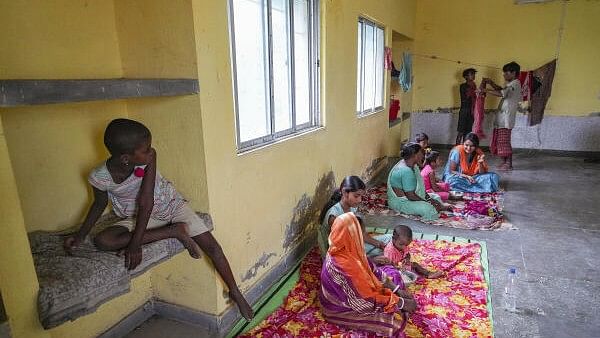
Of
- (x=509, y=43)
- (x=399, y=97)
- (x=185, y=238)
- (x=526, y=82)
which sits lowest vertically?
(x=185, y=238)

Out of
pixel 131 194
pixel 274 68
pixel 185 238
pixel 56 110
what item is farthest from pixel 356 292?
pixel 56 110

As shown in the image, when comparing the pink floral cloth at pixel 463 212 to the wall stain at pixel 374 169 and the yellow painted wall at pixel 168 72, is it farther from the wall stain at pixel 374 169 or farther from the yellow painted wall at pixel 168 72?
the yellow painted wall at pixel 168 72

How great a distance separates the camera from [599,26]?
731cm

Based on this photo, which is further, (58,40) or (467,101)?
(467,101)

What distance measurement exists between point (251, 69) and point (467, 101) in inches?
246

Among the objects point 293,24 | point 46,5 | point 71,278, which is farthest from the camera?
point 293,24

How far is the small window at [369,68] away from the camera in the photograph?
16.9 ft

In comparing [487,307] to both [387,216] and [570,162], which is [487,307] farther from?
[570,162]

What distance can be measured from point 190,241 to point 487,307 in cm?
219

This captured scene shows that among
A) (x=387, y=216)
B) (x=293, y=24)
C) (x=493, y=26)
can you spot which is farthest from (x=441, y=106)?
(x=293, y=24)

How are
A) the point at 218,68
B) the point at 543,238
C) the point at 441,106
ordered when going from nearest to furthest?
the point at 218,68 → the point at 543,238 → the point at 441,106

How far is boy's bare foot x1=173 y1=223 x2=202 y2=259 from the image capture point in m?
2.07

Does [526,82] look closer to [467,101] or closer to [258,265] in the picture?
[467,101]

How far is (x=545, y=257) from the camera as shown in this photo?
3.57m
